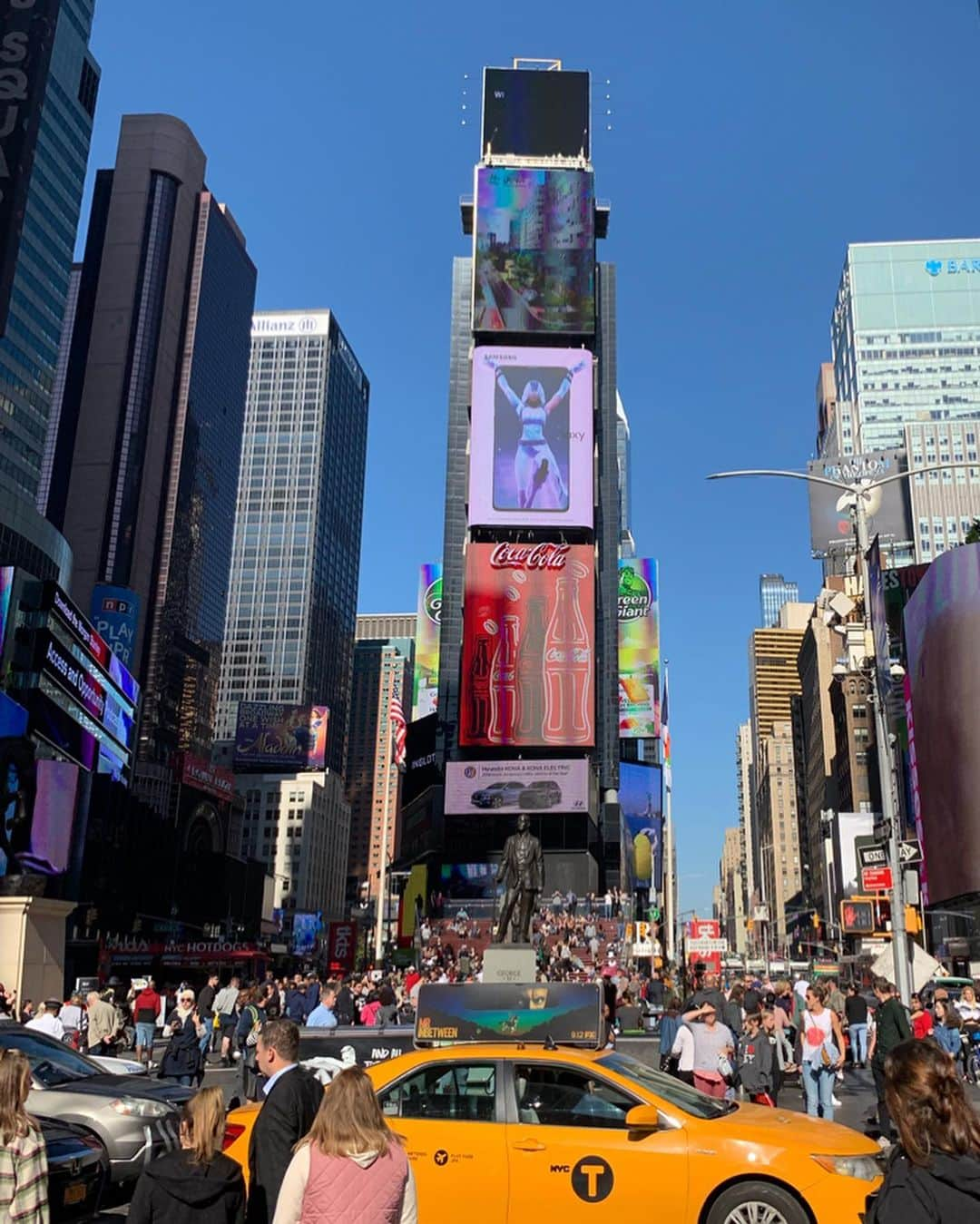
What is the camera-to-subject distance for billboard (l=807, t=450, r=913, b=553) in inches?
2576

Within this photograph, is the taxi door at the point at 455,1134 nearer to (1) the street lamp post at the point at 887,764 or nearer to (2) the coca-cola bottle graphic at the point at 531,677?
(1) the street lamp post at the point at 887,764

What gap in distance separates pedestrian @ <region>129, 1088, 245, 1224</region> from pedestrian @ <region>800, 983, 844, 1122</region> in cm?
1082

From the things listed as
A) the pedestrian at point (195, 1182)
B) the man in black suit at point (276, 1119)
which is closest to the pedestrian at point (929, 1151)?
the pedestrian at point (195, 1182)

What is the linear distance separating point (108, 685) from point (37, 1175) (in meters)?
98.8

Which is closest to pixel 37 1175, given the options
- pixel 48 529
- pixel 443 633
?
pixel 443 633

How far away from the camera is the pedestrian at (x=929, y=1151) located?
142 inches

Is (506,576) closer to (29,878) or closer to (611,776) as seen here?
(611,776)

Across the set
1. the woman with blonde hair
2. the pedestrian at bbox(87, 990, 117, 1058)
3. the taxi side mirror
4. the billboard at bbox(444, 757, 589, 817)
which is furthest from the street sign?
the billboard at bbox(444, 757, 589, 817)

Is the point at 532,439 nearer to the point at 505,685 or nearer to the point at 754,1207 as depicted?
the point at 505,685

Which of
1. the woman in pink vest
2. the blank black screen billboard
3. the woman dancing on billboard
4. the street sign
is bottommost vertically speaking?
the woman in pink vest

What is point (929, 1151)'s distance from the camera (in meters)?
3.73

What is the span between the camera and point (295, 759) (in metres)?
171

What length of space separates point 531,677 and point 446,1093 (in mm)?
72099

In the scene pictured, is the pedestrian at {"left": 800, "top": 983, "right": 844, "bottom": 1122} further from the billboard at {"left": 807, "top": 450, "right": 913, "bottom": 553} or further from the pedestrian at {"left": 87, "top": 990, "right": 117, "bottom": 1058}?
the billboard at {"left": 807, "top": 450, "right": 913, "bottom": 553}
